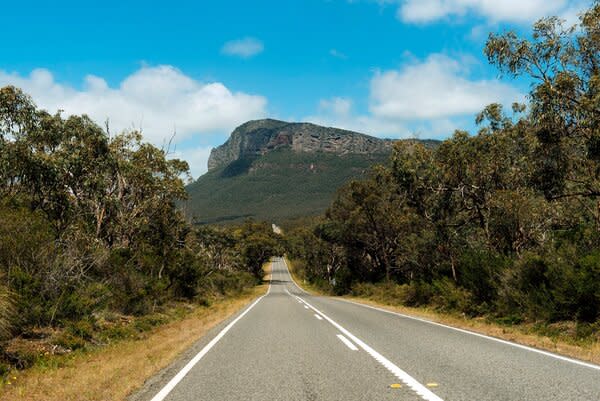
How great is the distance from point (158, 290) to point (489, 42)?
1759cm

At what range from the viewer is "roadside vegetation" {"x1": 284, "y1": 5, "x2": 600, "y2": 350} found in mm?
13172

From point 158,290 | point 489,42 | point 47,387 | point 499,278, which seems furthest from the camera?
point 158,290

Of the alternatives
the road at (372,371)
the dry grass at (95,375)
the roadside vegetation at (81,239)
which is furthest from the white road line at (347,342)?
the roadside vegetation at (81,239)

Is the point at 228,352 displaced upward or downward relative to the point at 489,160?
downward

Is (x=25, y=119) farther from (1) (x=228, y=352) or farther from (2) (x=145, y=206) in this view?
(1) (x=228, y=352)

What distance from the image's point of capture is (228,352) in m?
9.37

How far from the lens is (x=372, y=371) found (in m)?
7.04

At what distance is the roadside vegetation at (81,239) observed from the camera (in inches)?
429

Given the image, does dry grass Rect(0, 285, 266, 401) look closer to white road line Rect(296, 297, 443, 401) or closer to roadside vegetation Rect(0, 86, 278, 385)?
roadside vegetation Rect(0, 86, 278, 385)

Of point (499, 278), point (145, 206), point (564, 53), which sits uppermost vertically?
point (564, 53)

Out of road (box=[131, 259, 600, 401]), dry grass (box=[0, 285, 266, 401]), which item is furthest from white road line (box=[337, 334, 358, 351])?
dry grass (box=[0, 285, 266, 401])

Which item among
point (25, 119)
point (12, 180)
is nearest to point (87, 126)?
point (25, 119)

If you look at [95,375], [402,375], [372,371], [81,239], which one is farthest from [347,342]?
[81,239]

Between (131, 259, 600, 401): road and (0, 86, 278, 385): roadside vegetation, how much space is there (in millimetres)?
3599
